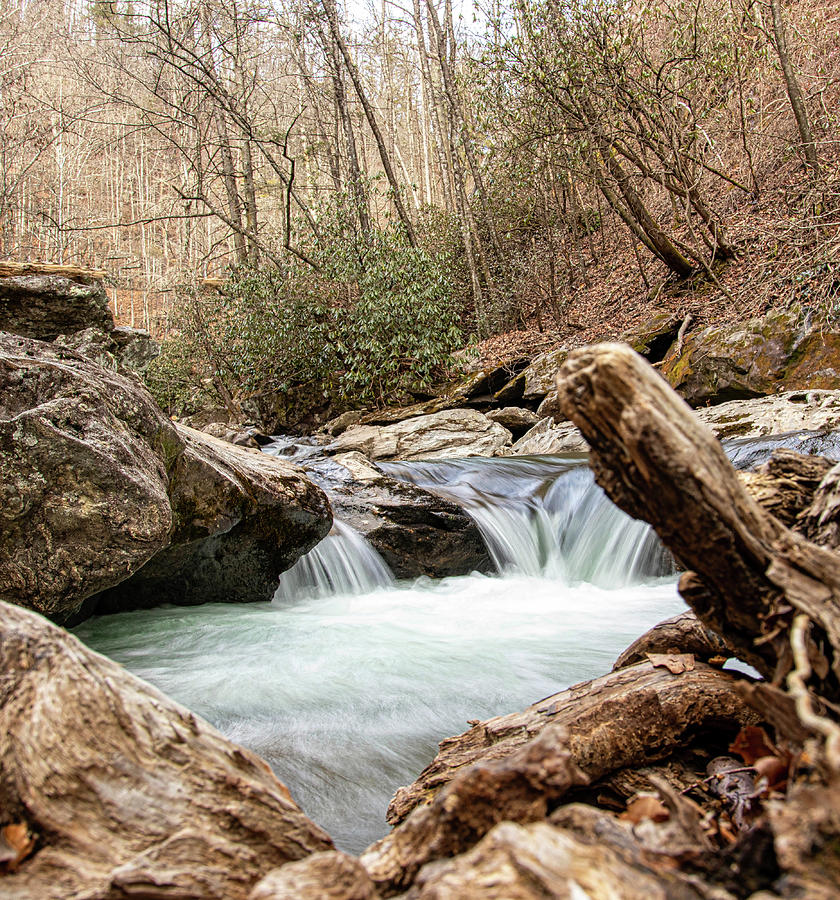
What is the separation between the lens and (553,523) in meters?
7.93

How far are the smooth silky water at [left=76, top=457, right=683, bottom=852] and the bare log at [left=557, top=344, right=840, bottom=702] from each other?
1934 mm

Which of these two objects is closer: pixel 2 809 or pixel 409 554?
pixel 2 809

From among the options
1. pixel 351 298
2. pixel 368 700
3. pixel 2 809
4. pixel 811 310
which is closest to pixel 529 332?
pixel 351 298

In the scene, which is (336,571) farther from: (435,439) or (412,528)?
(435,439)

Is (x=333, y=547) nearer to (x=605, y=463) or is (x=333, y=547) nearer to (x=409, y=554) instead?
(x=409, y=554)

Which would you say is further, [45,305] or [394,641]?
[45,305]

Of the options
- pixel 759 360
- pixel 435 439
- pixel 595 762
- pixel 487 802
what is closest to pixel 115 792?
pixel 487 802

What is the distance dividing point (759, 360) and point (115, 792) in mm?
9436

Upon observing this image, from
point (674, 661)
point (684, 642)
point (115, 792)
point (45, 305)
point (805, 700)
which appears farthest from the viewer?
point (45, 305)

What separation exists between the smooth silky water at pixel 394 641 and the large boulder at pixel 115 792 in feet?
4.71

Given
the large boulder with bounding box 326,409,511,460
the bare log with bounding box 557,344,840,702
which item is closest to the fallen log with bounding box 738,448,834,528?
the bare log with bounding box 557,344,840,702

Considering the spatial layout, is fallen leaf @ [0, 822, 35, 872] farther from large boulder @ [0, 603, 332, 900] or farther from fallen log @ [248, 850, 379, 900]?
fallen log @ [248, 850, 379, 900]

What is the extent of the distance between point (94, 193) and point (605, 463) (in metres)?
43.3

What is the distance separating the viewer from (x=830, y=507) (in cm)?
176
